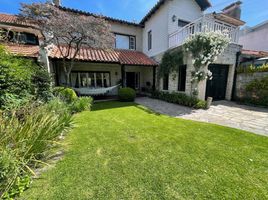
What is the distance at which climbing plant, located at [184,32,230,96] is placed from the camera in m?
6.50

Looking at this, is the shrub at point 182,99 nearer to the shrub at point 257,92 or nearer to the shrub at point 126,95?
the shrub at point 126,95

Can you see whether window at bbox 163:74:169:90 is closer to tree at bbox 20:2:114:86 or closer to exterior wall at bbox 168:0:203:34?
exterior wall at bbox 168:0:203:34

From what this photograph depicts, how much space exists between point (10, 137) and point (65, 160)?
1009 mm

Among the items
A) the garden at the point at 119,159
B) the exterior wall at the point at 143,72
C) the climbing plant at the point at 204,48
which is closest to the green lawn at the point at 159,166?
the garden at the point at 119,159

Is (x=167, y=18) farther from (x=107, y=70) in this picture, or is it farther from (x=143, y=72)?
(x=107, y=70)

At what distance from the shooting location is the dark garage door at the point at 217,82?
841cm

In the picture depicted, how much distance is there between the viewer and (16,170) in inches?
77.2

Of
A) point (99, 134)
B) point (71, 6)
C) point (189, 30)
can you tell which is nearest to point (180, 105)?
point (189, 30)

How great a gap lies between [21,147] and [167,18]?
411 inches

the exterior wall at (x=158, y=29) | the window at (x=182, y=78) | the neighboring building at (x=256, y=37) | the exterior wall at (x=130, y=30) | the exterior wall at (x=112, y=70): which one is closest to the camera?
the window at (x=182, y=78)

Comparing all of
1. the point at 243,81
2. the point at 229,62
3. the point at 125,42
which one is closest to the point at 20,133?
the point at 229,62

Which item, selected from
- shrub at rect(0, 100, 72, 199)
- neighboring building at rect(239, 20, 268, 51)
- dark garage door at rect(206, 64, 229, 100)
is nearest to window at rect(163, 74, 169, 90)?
Answer: dark garage door at rect(206, 64, 229, 100)

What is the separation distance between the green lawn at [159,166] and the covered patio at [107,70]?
6.47m

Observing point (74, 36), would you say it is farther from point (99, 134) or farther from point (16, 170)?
point (16, 170)
